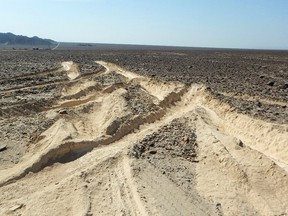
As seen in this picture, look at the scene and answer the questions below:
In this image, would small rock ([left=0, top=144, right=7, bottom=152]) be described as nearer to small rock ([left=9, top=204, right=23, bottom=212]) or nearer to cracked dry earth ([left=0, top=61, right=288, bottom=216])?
cracked dry earth ([left=0, top=61, right=288, bottom=216])

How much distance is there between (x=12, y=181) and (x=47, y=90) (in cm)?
1357

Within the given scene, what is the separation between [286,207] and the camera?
30.4 ft

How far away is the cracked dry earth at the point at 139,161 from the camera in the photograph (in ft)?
29.3

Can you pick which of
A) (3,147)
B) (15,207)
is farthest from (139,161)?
(3,147)

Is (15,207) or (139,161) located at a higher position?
(139,161)

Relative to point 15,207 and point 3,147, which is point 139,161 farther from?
point 3,147

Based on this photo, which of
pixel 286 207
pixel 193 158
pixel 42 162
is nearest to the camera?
pixel 286 207

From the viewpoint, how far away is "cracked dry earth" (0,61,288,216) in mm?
8922

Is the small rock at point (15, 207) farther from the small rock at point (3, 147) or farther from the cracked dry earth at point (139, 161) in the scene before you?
the small rock at point (3, 147)

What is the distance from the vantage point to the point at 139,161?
10633 mm

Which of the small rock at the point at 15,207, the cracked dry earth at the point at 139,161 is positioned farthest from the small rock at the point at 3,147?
the small rock at the point at 15,207

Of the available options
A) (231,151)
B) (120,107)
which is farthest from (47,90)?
(231,151)

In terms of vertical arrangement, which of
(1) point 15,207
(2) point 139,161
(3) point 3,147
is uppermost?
(2) point 139,161

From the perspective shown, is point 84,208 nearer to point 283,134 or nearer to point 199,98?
point 283,134
